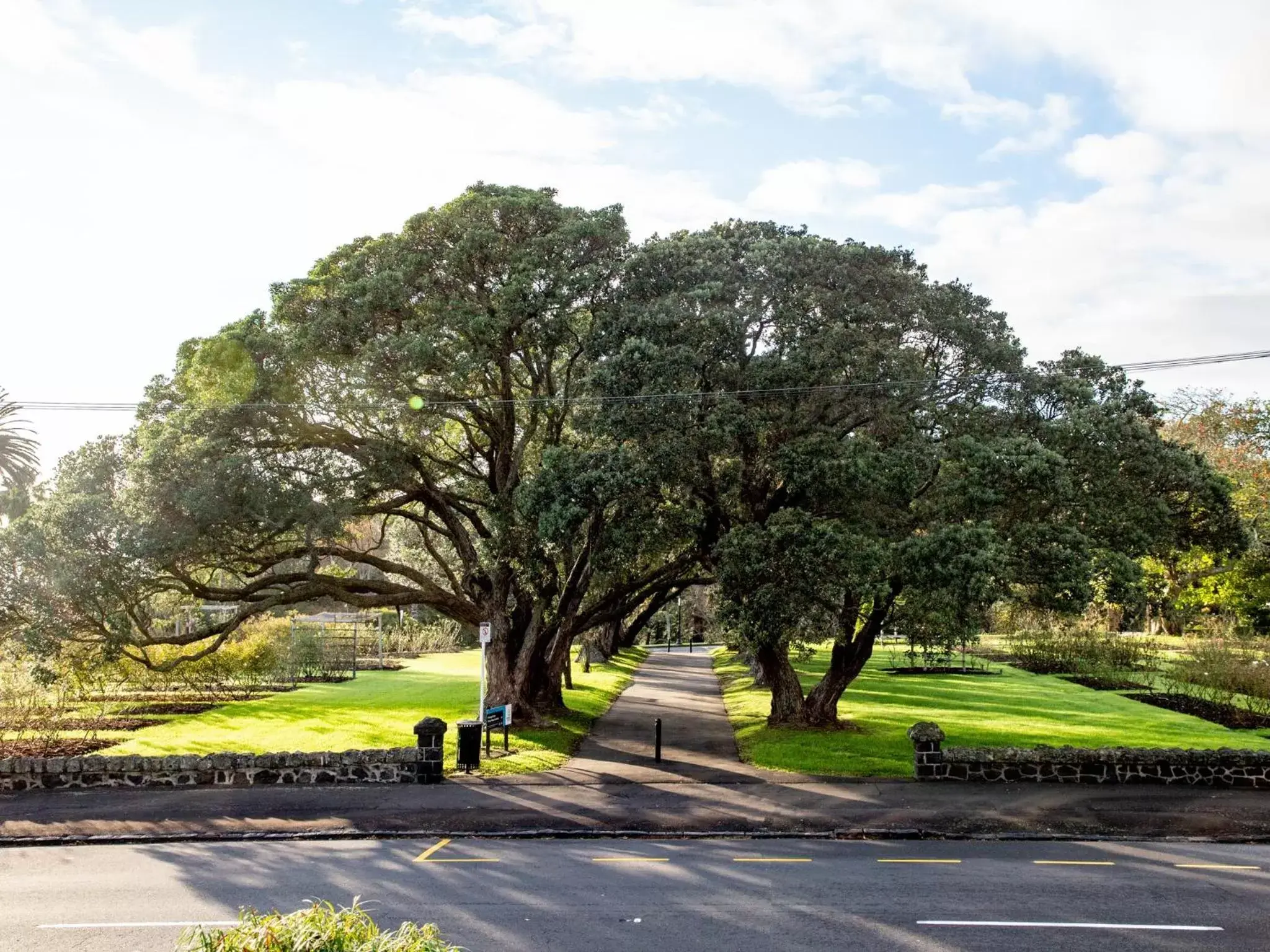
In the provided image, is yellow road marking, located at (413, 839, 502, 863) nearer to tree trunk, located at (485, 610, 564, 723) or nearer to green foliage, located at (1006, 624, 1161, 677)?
tree trunk, located at (485, 610, 564, 723)

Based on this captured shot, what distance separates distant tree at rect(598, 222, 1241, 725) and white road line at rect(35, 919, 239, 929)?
12.4 metres

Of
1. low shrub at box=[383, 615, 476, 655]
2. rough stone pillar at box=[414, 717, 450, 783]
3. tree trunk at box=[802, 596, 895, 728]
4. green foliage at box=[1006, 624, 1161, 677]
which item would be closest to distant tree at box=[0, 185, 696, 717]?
rough stone pillar at box=[414, 717, 450, 783]

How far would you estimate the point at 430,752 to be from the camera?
1938 centimetres

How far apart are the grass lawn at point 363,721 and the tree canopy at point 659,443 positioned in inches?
133

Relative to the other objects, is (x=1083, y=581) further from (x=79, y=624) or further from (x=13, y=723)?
(x=13, y=723)

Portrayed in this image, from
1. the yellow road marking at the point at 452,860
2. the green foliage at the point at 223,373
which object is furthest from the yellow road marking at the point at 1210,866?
the green foliage at the point at 223,373

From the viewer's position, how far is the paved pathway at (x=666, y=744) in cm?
2033

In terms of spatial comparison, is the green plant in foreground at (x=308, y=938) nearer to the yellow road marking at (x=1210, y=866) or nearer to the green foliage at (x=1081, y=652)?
the yellow road marking at (x=1210, y=866)

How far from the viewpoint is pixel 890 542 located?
20984 mm

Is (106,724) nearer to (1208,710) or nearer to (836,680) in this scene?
(836,680)

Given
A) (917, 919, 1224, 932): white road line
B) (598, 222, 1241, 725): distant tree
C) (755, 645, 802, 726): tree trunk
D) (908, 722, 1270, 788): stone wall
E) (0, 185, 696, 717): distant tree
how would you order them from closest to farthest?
1. (917, 919, 1224, 932): white road line
2. (908, 722, 1270, 788): stone wall
3. (598, 222, 1241, 725): distant tree
4. (0, 185, 696, 717): distant tree
5. (755, 645, 802, 726): tree trunk

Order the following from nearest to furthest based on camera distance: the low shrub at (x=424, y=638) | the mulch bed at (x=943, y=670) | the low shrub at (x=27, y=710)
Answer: the low shrub at (x=27, y=710) → the mulch bed at (x=943, y=670) → the low shrub at (x=424, y=638)

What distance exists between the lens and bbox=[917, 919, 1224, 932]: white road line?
10984mm

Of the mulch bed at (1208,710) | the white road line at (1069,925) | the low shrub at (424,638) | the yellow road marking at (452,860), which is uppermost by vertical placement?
the white road line at (1069,925)
